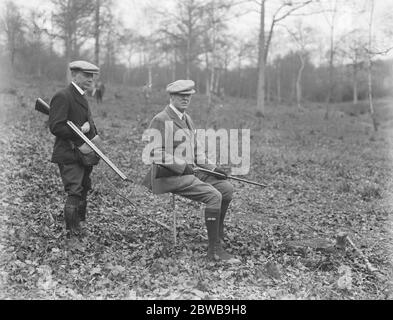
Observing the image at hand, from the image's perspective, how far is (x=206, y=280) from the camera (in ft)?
15.3

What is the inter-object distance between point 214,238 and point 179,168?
1003 millimetres

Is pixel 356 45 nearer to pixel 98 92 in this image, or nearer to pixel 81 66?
pixel 98 92

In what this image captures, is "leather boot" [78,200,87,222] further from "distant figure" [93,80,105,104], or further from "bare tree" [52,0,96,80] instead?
"bare tree" [52,0,96,80]

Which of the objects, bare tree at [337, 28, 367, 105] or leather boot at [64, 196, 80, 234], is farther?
bare tree at [337, 28, 367, 105]

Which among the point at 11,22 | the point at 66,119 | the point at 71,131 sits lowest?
the point at 71,131

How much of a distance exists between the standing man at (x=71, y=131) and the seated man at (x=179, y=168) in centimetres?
91

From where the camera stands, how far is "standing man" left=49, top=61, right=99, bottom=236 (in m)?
5.17

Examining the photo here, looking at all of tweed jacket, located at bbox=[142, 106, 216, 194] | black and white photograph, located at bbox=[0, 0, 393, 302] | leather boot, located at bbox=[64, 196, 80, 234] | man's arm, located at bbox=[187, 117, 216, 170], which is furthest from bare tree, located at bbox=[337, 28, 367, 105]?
leather boot, located at bbox=[64, 196, 80, 234]

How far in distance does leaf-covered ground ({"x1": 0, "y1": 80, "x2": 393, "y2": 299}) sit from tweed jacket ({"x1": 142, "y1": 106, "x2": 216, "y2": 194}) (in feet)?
2.90

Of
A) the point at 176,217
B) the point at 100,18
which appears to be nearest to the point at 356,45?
the point at 100,18

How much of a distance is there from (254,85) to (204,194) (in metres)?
53.5

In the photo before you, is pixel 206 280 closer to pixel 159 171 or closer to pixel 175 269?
pixel 175 269

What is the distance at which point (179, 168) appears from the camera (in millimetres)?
5273
